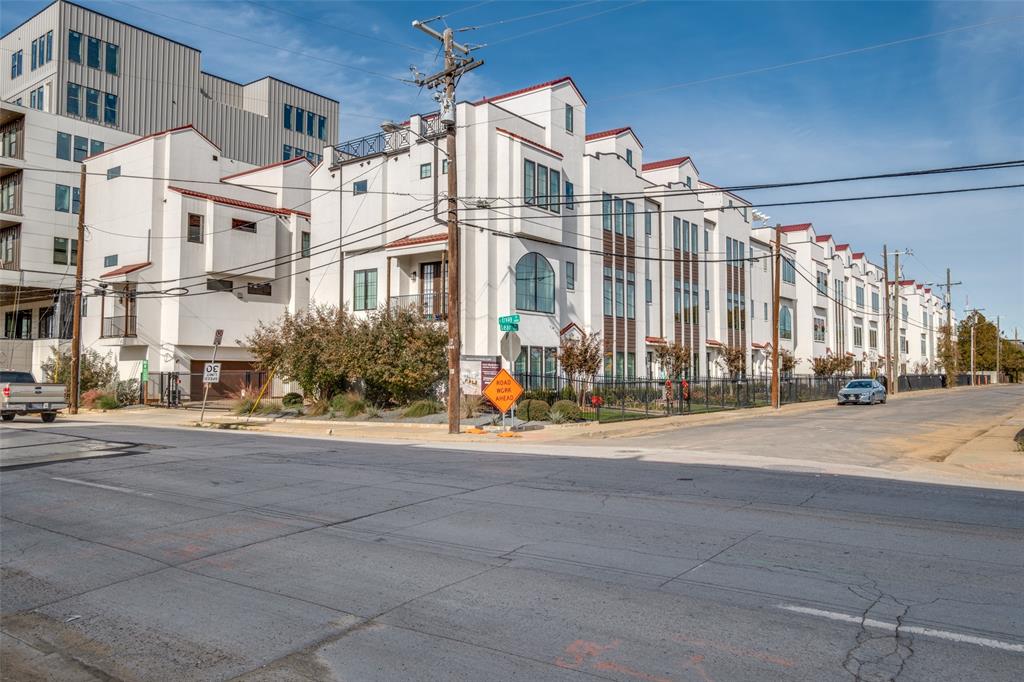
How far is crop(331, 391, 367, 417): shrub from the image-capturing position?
2970 centimetres

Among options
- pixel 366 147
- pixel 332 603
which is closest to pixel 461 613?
pixel 332 603

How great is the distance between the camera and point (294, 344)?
31938 mm

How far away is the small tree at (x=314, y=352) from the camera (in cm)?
2997

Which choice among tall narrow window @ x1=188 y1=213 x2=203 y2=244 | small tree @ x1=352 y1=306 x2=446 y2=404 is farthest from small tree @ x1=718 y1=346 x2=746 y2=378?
tall narrow window @ x1=188 y1=213 x2=203 y2=244

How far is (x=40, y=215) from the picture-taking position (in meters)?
45.8

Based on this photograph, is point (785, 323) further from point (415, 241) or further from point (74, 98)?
point (74, 98)

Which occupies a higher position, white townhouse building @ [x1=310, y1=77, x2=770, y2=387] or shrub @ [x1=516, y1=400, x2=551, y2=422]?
white townhouse building @ [x1=310, y1=77, x2=770, y2=387]

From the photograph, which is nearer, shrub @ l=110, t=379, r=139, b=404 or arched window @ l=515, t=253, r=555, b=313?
arched window @ l=515, t=253, r=555, b=313

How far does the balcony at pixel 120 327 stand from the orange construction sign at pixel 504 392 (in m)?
25.4

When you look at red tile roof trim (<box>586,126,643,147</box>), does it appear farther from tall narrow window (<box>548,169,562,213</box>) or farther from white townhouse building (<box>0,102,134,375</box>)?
white townhouse building (<box>0,102,134,375</box>)

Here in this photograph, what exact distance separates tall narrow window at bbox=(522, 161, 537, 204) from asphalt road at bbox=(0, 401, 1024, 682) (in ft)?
70.7

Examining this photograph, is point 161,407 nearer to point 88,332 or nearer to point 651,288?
point 88,332

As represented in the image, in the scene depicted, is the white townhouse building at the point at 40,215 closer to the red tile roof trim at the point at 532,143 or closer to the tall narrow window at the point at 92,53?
the tall narrow window at the point at 92,53

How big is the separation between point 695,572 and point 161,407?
36.1 m
